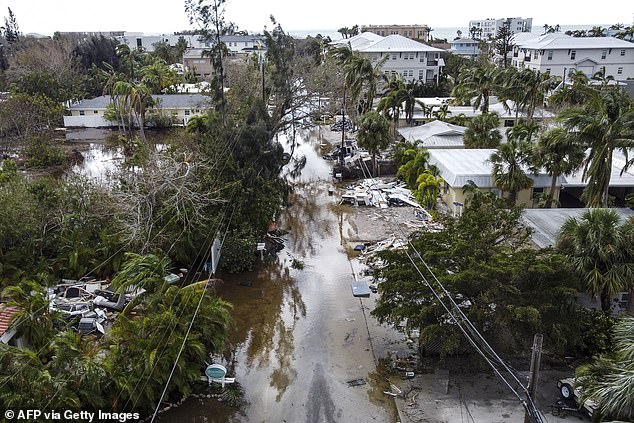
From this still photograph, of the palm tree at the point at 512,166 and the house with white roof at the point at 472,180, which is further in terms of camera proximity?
the house with white roof at the point at 472,180

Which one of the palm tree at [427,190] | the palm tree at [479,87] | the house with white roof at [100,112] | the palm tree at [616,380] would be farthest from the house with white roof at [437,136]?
the palm tree at [616,380]

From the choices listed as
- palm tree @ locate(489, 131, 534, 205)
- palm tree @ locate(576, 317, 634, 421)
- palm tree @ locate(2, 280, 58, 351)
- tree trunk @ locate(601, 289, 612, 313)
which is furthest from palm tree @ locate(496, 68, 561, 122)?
palm tree @ locate(2, 280, 58, 351)

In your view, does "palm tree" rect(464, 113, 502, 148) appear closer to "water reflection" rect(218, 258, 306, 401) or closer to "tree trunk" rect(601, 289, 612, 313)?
"water reflection" rect(218, 258, 306, 401)

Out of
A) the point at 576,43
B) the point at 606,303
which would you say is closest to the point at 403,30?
the point at 576,43

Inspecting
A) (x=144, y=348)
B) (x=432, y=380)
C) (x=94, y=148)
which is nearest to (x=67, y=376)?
(x=144, y=348)

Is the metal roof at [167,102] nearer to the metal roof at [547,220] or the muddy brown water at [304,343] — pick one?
the muddy brown water at [304,343]
